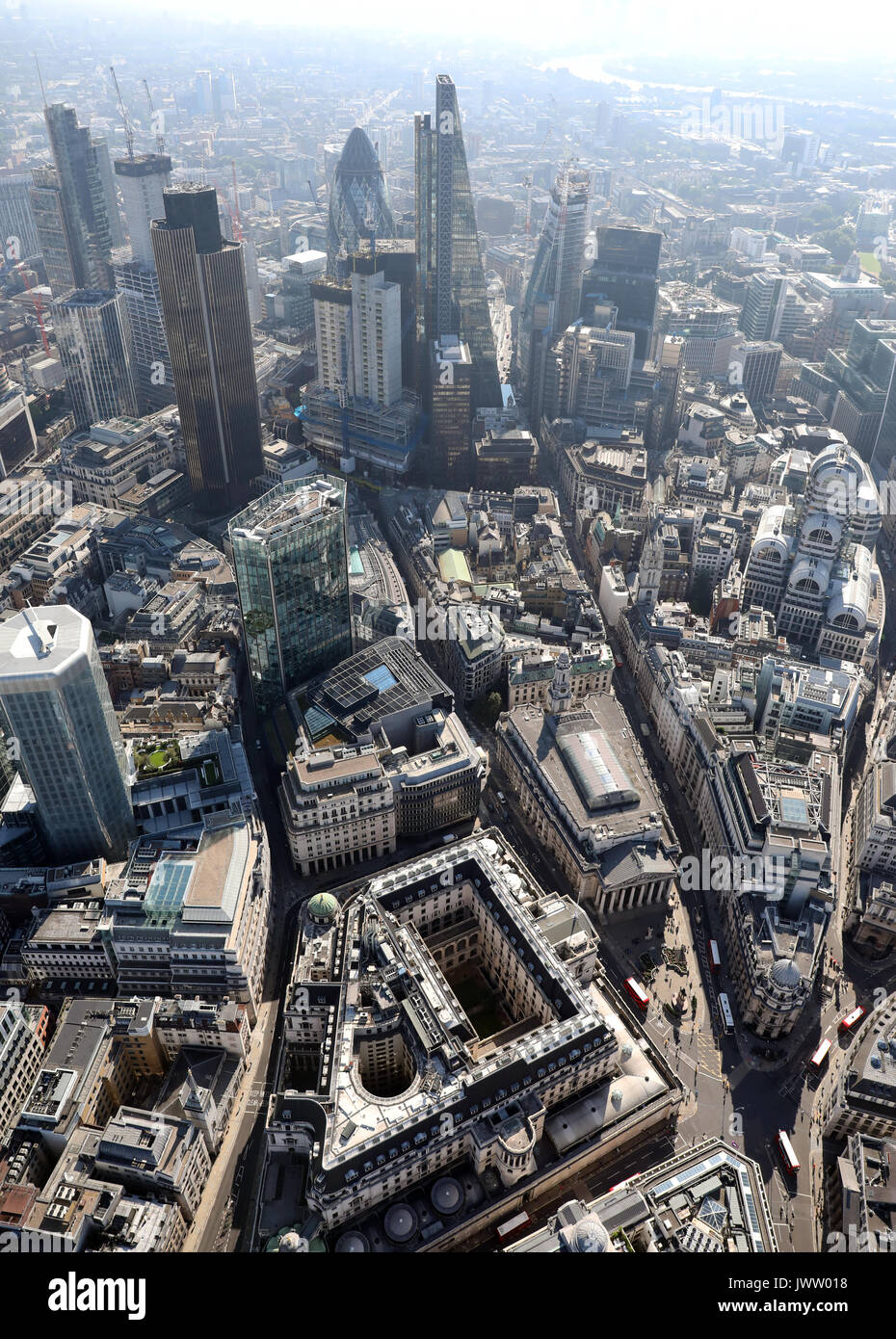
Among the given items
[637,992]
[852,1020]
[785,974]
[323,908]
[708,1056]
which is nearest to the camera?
[785,974]

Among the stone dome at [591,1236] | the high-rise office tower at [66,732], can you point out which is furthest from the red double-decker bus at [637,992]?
the high-rise office tower at [66,732]

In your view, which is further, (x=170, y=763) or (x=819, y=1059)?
(x=170, y=763)

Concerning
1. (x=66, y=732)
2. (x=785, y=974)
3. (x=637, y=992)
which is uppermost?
(x=66, y=732)

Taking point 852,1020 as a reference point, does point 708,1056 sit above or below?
below

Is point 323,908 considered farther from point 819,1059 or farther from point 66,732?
point 819,1059

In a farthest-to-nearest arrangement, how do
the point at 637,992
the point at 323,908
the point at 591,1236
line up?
the point at 637,992, the point at 323,908, the point at 591,1236

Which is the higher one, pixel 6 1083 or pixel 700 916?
pixel 6 1083

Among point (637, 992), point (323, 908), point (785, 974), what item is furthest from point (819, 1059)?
point (323, 908)
